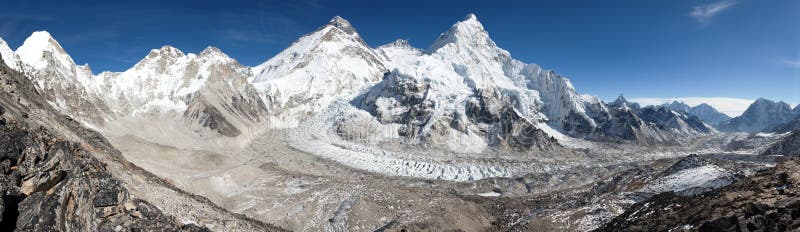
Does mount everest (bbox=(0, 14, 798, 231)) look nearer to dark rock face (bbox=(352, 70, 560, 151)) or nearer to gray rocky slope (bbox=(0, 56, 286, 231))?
dark rock face (bbox=(352, 70, 560, 151))

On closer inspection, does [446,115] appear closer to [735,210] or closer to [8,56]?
[8,56]

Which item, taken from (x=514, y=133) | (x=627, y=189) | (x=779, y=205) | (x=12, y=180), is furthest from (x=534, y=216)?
(x=514, y=133)

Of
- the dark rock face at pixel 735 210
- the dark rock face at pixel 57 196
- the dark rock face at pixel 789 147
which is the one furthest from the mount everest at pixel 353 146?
the dark rock face at pixel 735 210

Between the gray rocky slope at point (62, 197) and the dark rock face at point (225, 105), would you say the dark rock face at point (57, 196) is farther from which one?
the dark rock face at point (225, 105)

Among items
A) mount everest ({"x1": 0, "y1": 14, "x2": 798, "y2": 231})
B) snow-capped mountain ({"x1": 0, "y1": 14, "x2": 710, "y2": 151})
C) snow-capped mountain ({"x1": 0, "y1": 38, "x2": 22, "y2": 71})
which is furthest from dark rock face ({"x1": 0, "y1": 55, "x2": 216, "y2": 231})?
snow-capped mountain ({"x1": 0, "y1": 14, "x2": 710, "y2": 151})

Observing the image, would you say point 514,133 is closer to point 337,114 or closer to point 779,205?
point 337,114
